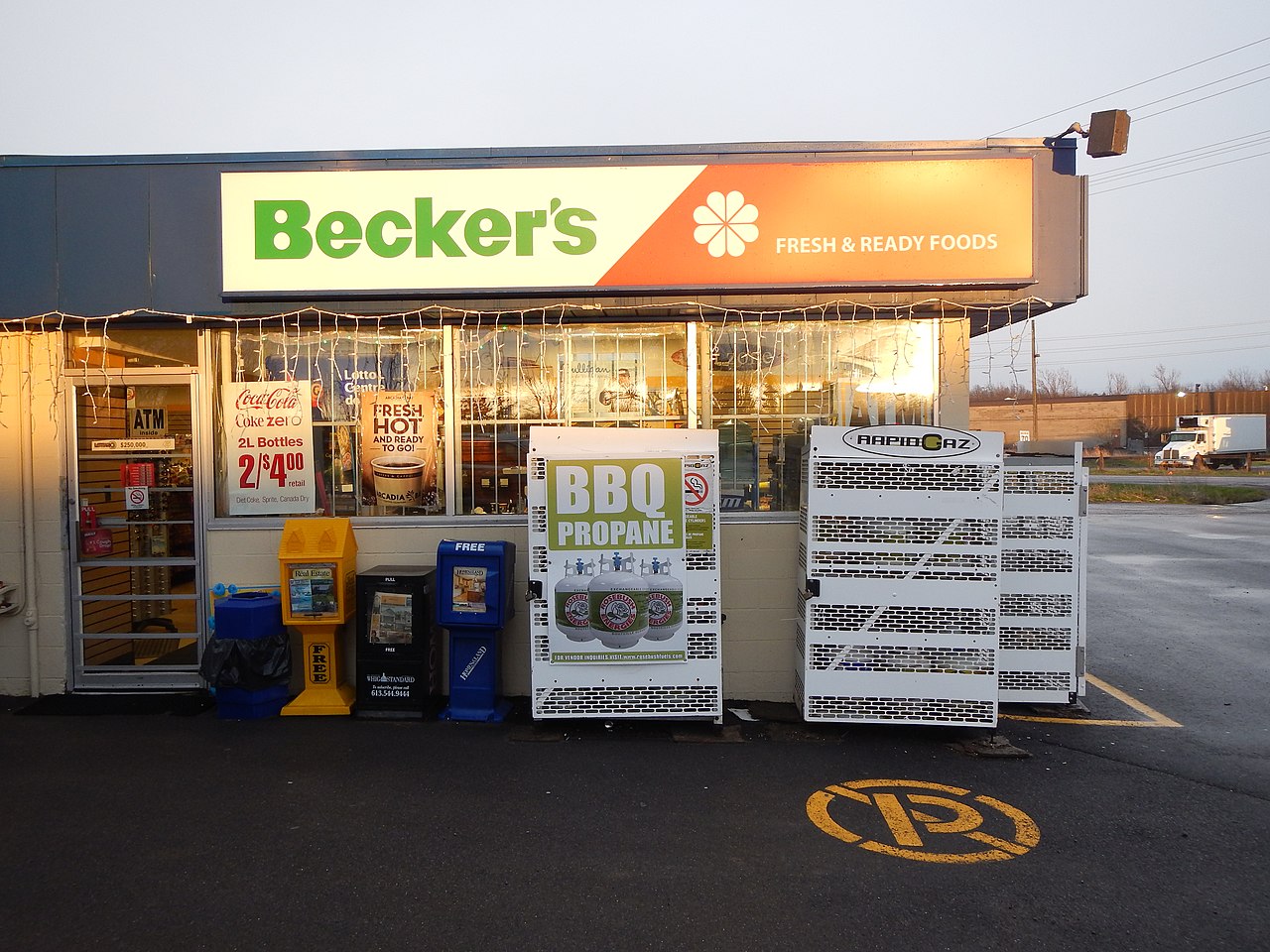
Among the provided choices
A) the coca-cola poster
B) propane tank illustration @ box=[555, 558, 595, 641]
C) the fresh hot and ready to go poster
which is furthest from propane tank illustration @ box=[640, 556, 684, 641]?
the coca-cola poster

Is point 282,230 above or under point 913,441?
above

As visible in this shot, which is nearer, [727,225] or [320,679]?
[320,679]

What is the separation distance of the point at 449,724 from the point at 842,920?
3348 millimetres

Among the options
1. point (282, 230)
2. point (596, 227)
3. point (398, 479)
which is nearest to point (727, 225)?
point (596, 227)

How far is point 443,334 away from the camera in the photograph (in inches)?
258

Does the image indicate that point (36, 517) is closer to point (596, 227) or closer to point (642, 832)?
point (596, 227)

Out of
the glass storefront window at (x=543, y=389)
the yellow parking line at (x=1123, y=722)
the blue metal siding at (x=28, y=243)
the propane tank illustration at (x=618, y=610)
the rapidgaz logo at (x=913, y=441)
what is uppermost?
the blue metal siding at (x=28, y=243)

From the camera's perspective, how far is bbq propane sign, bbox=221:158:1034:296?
20.2 feet

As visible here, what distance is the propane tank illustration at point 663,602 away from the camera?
5559 millimetres

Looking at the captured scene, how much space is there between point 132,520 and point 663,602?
4.69m

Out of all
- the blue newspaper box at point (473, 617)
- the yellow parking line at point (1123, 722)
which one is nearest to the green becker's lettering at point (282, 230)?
the blue newspaper box at point (473, 617)

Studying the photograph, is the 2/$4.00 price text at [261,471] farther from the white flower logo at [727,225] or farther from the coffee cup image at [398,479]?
the white flower logo at [727,225]

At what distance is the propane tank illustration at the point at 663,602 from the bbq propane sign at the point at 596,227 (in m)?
2.25

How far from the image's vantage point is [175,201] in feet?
20.3
